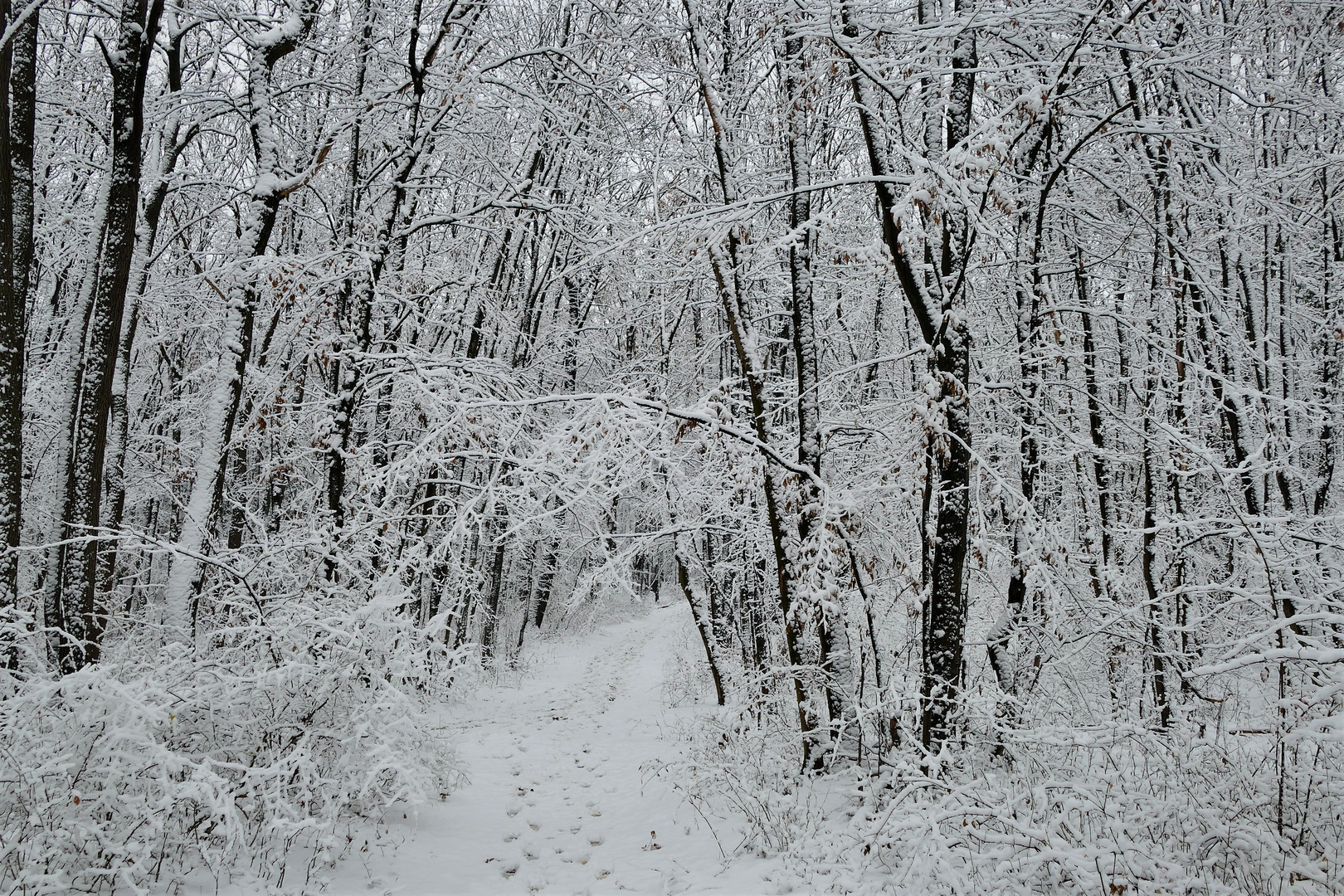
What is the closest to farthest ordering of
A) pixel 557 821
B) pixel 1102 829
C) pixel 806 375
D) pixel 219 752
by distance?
1. pixel 1102 829
2. pixel 219 752
3. pixel 557 821
4. pixel 806 375

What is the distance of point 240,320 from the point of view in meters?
6.75

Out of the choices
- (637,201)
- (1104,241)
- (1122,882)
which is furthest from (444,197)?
(1122,882)

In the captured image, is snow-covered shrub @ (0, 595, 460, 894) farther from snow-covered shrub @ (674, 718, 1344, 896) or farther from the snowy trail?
snow-covered shrub @ (674, 718, 1344, 896)

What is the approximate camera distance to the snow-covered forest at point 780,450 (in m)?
3.84

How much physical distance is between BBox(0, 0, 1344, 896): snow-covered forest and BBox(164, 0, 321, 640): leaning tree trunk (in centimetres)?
5

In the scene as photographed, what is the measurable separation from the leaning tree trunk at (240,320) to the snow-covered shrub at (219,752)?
768 mm

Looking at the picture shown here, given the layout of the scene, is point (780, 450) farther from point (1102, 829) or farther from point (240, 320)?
point (240, 320)

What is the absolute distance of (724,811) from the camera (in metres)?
5.79

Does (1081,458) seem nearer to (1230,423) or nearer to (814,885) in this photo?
(1230,423)

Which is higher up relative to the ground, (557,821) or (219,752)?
(219,752)

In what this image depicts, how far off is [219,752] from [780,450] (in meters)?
5.57

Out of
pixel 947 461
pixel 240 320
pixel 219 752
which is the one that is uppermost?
pixel 240 320

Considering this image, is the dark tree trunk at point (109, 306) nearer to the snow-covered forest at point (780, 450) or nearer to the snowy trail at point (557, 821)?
the snow-covered forest at point (780, 450)

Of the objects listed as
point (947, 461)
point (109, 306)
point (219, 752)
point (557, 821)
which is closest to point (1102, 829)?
point (947, 461)
